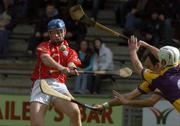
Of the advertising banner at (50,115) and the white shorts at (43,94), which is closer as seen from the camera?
the white shorts at (43,94)

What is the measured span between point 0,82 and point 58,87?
5.92 metres

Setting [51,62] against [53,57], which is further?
[53,57]

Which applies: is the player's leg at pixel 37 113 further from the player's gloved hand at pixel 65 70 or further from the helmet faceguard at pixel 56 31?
the helmet faceguard at pixel 56 31

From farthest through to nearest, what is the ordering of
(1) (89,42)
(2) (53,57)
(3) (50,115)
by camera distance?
(1) (89,42) → (3) (50,115) → (2) (53,57)

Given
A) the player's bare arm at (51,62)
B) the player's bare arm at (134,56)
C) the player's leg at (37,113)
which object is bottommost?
the player's leg at (37,113)

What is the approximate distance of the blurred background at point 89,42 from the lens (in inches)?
584

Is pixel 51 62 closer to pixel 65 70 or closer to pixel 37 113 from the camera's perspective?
pixel 65 70

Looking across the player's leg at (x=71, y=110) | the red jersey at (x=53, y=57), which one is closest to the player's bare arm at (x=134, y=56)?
the player's leg at (x=71, y=110)

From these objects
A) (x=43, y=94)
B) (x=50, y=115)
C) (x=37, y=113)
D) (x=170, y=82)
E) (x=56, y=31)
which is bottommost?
(x=50, y=115)

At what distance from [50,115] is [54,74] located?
4226 millimetres

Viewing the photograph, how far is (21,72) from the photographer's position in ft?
53.9

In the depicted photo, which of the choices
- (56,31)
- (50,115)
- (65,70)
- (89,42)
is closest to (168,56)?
(65,70)

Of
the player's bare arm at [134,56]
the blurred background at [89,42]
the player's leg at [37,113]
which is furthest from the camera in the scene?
the blurred background at [89,42]

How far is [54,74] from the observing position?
35.3 feet
